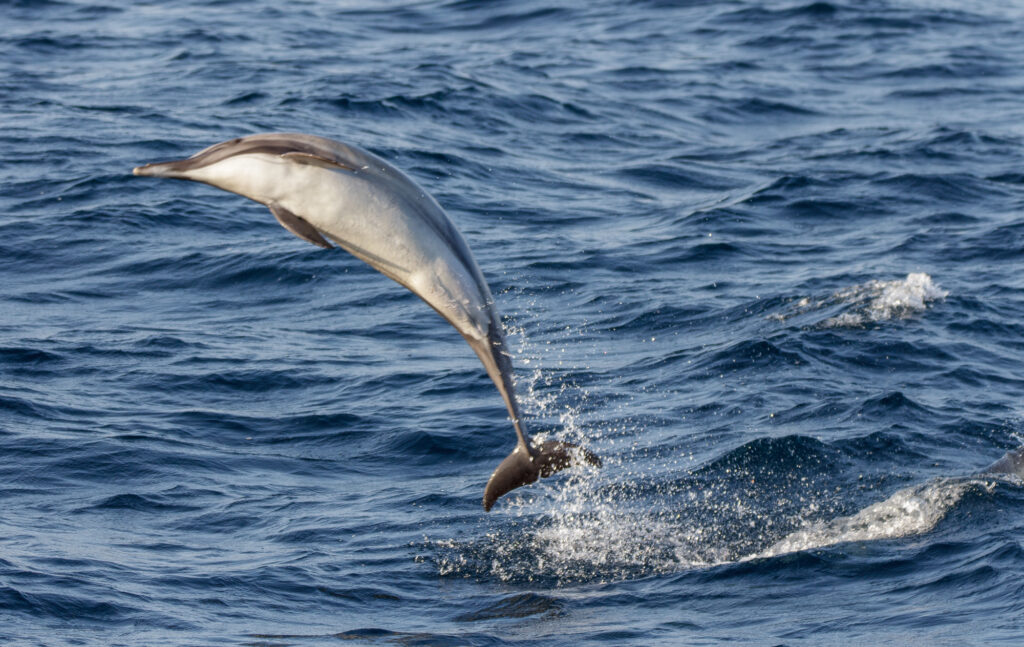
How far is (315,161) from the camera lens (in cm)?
670

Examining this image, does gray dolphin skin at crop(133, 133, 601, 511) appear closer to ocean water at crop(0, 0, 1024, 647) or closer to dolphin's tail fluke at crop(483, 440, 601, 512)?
dolphin's tail fluke at crop(483, 440, 601, 512)

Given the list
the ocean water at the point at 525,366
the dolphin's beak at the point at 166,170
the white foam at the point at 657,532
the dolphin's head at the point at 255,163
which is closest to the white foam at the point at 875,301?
the ocean water at the point at 525,366

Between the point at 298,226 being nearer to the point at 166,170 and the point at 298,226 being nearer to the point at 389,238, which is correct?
the point at 389,238

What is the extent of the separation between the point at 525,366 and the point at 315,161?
26.9 ft

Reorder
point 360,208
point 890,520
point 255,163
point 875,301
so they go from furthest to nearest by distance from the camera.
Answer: point 875,301 → point 890,520 → point 360,208 → point 255,163

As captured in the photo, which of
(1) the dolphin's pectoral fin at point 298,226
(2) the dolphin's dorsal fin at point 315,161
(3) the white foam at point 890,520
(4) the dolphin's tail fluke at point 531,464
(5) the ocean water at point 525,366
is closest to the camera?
(2) the dolphin's dorsal fin at point 315,161

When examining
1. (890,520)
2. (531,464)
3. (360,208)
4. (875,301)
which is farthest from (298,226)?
(875,301)

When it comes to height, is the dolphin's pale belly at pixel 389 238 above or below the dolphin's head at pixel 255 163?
below

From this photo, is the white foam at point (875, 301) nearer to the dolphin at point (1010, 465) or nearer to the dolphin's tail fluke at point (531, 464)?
the dolphin at point (1010, 465)

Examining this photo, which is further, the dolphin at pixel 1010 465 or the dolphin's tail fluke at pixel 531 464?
the dolphin at pixel 1010 465

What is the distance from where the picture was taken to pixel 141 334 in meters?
15.1

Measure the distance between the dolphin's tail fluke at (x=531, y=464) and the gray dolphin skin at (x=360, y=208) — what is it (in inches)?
35.8

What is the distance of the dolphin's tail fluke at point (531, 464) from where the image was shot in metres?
7.99

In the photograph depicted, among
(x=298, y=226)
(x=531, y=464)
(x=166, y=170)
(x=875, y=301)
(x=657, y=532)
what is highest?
(x=166, y=170)
